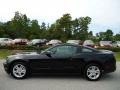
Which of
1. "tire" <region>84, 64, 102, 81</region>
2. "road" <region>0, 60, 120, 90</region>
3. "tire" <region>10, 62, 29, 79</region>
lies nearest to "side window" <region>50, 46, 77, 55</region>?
"tire" <region>84, 64, 102, 81</region>

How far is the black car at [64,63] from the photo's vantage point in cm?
1088

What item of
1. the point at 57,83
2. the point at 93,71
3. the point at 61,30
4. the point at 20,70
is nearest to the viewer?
the point at 57,83

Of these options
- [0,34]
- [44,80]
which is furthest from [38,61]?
[0,34]

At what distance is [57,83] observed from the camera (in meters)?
10.2

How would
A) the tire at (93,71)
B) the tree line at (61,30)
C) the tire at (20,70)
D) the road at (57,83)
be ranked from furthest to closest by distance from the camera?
the tree line at (61,30), the tire at (20,70), the tire at (93,71), the road at (57,83)

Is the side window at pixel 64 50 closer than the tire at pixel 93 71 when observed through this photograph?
No

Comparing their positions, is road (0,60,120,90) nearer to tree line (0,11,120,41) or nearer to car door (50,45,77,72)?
car door (50,45,77,72)

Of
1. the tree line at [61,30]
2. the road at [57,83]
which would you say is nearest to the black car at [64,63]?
the road at [57,83]

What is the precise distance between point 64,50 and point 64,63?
0.51m

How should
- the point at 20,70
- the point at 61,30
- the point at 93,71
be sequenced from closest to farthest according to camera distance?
the point at 93,71, the point at 20,70, the point at 61,30

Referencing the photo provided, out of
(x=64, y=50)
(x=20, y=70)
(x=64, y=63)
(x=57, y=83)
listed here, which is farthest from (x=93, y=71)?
(x=20, y=70)

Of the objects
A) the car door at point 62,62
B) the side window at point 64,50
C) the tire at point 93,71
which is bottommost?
the tire at point 93,71

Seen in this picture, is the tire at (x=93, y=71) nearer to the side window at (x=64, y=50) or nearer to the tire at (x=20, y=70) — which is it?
the side window at (x=64, y=50)

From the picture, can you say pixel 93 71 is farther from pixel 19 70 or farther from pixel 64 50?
pixel 19 70
